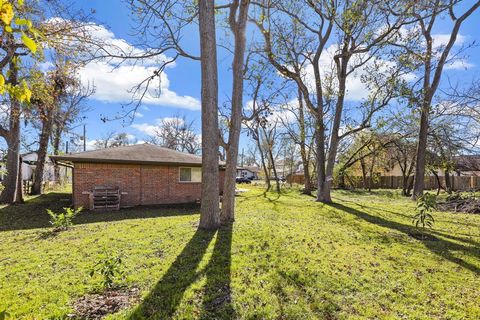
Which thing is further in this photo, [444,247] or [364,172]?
[364,172]

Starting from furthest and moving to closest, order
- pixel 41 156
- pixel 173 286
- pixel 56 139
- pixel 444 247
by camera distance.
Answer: pixel 56 139 < pixel 41 156 < pixel 444 247 < pixel 173 286

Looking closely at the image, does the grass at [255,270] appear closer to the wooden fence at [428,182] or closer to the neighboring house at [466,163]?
the neighboring house at [466,163]

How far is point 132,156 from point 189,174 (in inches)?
119

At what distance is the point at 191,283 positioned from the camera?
3.95m

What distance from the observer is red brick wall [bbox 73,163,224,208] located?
36.4 feet

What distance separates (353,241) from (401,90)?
25.2 ft

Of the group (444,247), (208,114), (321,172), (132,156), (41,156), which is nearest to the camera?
(444,247)

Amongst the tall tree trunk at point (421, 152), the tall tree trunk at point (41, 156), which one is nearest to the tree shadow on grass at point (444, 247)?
the tall tree trunk at point (421, 152)

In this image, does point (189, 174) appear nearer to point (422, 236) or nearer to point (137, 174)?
point (137, 174)

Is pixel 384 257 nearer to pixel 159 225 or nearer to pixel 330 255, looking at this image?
pixel 330 255

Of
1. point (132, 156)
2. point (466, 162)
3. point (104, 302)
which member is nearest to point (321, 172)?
point (132, 156)

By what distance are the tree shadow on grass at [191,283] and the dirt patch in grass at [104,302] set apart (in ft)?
0.75

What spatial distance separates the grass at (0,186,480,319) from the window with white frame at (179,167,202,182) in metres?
5.56

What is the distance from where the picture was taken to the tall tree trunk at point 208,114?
22.5 ft
